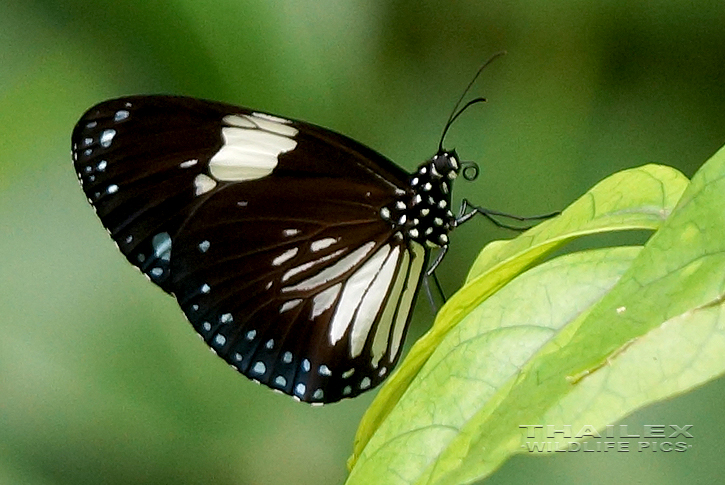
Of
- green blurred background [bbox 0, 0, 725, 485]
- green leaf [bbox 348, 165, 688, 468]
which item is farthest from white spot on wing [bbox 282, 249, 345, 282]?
green leaf [bbox 348, 165, 688, 468]

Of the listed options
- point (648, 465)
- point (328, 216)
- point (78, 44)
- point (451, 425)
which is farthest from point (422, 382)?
point (78, 44)

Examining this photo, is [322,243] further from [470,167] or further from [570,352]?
[570,352]

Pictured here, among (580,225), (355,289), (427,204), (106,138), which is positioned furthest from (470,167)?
(580,225)

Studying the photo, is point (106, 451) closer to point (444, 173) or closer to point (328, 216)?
point (328, 216)

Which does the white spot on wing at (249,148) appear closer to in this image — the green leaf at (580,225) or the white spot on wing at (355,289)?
the white spot on wing at (355,289)

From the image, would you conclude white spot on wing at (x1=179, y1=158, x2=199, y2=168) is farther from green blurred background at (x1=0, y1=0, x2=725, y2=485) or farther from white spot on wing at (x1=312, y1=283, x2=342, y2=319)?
green blurred background at (x1=0, y1=0, x2=725, y2=485)
